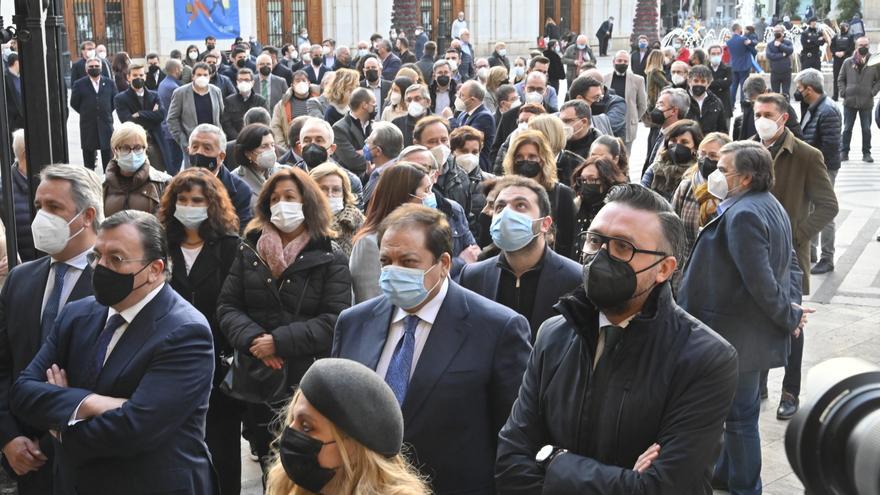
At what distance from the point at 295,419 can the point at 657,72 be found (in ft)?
41.8

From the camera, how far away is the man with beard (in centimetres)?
334

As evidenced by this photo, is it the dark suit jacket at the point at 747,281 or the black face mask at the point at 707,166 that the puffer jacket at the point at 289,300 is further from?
the black face mask at the point at 707,166

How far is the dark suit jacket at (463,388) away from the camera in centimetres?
409

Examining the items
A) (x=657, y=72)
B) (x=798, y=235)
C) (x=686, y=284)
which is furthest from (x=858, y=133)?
(x=686, y=284)

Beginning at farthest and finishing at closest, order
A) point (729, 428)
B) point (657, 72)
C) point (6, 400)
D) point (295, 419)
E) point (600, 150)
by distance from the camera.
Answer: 1. point (657, 72)
2. point (600, 150)
3. point (729, 428)
4. point (6, 400)
5. point (295, 419)

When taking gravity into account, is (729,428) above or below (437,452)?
below

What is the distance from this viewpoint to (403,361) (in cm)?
418


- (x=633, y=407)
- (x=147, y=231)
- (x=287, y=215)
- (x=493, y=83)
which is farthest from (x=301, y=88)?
(x=633, y=407)

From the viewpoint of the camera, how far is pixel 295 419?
3.13 m

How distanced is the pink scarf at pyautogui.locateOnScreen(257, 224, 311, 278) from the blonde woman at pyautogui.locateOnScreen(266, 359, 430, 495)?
2548 mm

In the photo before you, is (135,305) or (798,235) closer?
(135,305)

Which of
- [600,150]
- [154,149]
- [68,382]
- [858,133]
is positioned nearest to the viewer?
[68,382]

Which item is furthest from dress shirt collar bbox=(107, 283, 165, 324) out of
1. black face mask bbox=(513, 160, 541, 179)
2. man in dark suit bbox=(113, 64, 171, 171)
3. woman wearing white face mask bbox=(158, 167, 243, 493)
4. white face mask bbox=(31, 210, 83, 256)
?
man in dark suit bbox=(113, 64, 171, 171)

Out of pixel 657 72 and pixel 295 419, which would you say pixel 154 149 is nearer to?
pixel 657 72
